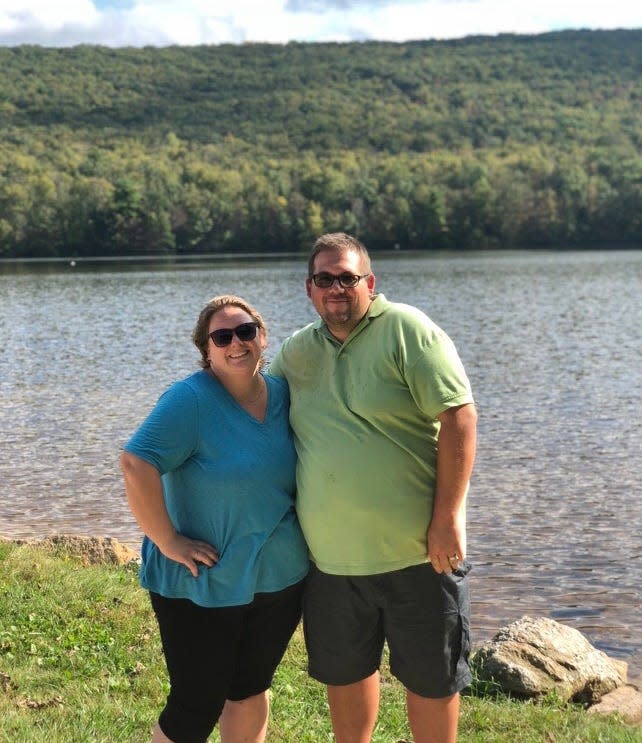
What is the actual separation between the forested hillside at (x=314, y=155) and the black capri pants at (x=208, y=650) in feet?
350

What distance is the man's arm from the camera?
393 centimetres

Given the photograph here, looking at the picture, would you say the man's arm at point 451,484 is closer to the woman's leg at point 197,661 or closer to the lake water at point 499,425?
the woman's leg at point 197,661

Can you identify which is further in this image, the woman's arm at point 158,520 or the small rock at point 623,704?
the small rock at point 623,704

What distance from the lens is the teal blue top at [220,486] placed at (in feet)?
12.7

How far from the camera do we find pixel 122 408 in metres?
19.2

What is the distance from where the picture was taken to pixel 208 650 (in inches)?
155

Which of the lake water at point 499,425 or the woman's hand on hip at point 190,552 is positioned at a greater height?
the woman's hand on hip at point 190,552

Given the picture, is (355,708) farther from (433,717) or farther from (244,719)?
(244,719)

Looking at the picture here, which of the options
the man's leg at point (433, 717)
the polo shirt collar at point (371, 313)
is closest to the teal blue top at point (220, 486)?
the polo shirt collar at point (371, 313)

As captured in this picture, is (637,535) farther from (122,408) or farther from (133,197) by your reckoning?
(133,197)

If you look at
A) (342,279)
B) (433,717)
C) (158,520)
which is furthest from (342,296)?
(433,717)

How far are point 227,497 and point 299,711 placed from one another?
1.92m

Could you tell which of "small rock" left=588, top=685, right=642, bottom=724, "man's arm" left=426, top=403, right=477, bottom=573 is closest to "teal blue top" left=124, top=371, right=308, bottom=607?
"man's arm" left=426, top=403, right=477, bottom=573

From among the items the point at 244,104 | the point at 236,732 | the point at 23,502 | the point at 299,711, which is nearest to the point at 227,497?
the point at 236,732
